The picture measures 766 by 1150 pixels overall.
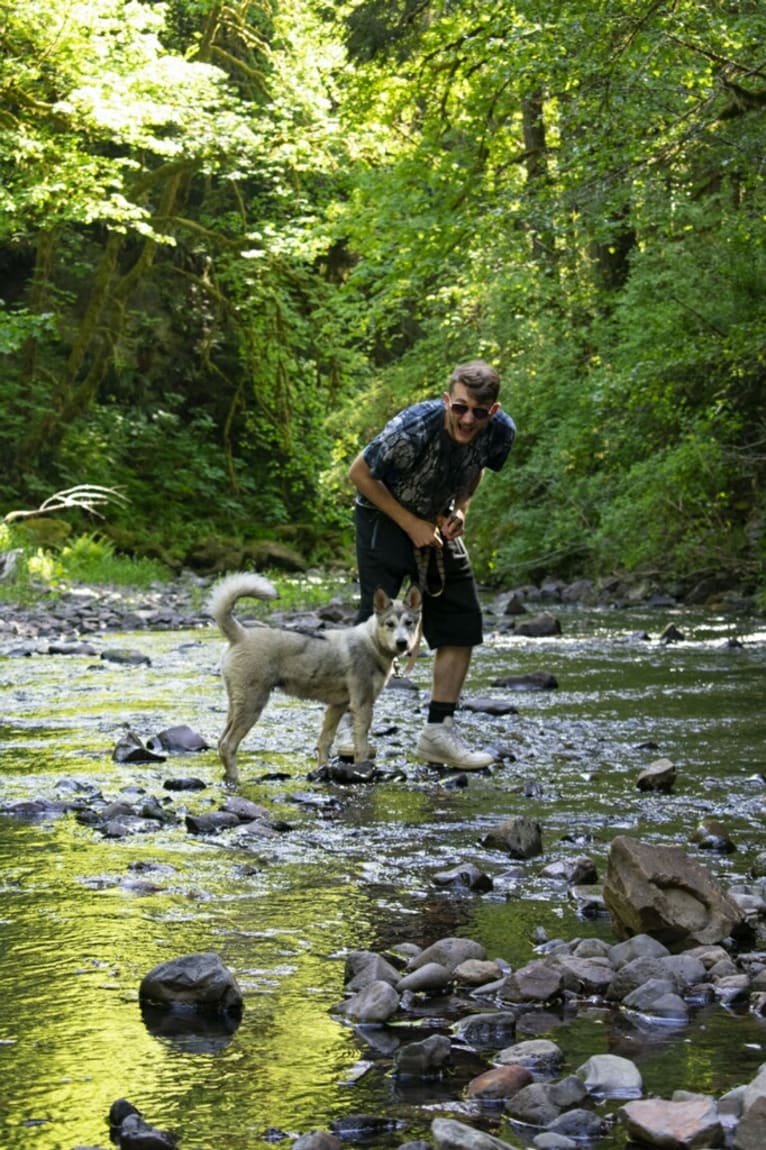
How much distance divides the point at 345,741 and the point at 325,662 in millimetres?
531

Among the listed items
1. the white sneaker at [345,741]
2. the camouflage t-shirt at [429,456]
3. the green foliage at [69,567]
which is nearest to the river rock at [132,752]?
the white sneaker at [345,741]

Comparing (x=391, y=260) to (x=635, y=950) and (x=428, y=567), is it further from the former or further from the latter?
(x=635, y=950)

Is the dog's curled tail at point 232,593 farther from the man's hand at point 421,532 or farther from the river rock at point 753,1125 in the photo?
the river rock at point 753,1125

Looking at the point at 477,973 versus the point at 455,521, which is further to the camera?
the point at 455,521

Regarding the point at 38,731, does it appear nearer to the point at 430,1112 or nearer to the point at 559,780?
the point at 559,780

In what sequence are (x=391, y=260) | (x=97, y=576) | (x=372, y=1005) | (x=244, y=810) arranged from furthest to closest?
(x=97, y=576)
(x=391, y=260)
(x=244, y=810)
(x=372, y=1005)

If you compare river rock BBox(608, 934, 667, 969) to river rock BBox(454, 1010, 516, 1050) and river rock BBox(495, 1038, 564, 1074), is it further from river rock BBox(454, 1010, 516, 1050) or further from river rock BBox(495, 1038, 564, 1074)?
river rock BBox(495, 1038, 564, 1074)

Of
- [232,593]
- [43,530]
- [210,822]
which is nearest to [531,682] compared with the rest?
[232,593]

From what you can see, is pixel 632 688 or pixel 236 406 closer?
→ pixel 632 688

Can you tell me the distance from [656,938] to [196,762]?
3.97 m

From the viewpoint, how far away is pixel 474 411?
714 centimetres

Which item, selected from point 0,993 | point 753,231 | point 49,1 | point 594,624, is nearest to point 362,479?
point 0,993

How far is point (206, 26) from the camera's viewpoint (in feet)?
96.6

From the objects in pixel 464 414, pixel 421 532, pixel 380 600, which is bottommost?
→ pixel 380 600
